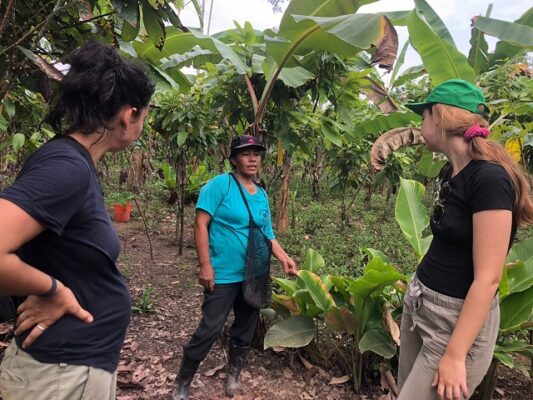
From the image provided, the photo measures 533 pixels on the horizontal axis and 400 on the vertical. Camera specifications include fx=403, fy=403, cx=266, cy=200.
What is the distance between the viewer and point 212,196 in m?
2.59

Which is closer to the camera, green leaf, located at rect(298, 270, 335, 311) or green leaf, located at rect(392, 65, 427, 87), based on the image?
green leaf, located at rect(298, 270, 335, 311)

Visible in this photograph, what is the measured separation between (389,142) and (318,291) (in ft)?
4.32

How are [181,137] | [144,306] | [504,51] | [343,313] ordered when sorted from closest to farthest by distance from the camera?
[343,313], [144,306], [504,51], [181,137]

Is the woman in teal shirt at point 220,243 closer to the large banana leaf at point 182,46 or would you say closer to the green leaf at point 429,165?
the large banana leaf at point 182,46

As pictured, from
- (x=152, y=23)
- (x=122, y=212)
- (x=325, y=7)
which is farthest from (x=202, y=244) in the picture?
(x=122, y=212)

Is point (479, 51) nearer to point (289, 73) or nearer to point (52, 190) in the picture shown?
point (289, 73)

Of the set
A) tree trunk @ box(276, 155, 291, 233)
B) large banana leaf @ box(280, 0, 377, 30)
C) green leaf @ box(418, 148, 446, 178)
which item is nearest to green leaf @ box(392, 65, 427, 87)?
green leaf @ box(418, 148, 446, 178)

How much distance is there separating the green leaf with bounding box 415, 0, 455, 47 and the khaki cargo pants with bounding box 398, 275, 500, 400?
3.21 metres

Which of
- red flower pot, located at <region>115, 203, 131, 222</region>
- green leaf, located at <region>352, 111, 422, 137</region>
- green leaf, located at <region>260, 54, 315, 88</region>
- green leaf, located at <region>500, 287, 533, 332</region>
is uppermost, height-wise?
green leaf, located at <region>260, 54, 315, 88</region>

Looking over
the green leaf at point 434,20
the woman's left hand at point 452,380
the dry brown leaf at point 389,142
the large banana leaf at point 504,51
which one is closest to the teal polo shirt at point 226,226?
the dry brown leaf at point 389,142

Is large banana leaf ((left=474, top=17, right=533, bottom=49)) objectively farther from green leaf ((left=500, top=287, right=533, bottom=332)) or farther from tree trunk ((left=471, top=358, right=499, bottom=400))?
tree trunk ((left=471, top=358, right=499, bottom=400))

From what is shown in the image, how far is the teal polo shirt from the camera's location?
2.60 meters

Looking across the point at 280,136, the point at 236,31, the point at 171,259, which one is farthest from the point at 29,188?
the point at 171,259

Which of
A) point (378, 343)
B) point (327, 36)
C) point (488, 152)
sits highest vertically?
point (327, 36)
